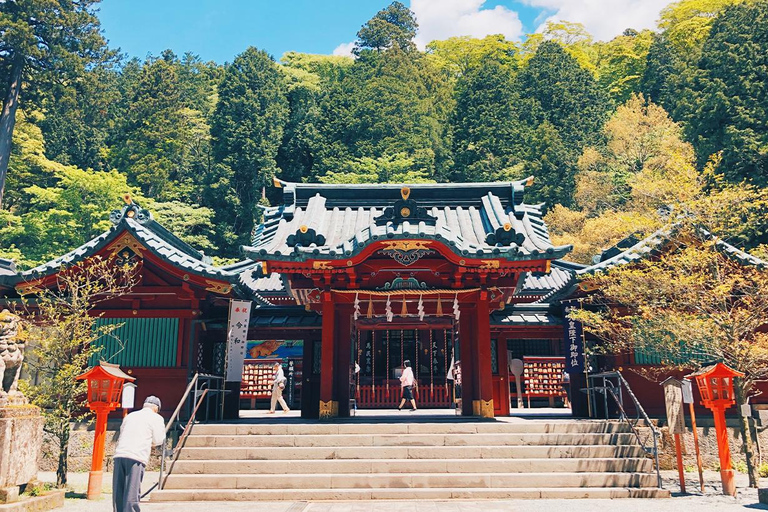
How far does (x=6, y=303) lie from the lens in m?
15.9

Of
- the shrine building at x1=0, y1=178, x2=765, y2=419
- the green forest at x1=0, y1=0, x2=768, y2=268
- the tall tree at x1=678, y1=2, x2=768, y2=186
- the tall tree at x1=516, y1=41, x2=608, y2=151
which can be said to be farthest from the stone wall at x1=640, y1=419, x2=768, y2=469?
the tall tree at x1=516, y1=41, x2=608, y2=151

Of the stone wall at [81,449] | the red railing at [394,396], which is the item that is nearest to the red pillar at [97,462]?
the stone wall at [81,449]

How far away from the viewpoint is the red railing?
2241 cm

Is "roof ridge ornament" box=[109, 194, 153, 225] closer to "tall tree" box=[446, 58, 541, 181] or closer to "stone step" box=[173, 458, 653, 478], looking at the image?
"stone step" box=[173, 458, 653, 478]

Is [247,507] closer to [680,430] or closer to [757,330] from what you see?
[680,430]

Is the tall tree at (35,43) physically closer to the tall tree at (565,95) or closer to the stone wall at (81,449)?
the stone wall at (81,449)

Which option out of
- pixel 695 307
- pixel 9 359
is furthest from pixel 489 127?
pixel 9 359

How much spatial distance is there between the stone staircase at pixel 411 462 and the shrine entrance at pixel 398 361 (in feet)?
33.4

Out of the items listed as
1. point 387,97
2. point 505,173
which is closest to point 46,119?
point 387,97

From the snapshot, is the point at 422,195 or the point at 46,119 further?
the point at 46,119

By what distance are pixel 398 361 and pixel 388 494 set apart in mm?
13525

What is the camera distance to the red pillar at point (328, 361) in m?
14.3

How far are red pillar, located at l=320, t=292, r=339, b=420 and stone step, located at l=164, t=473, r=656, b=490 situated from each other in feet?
10.8

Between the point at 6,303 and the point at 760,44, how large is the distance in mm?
Answer: 38585
